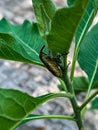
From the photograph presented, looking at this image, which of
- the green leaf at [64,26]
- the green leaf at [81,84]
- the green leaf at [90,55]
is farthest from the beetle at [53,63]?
the green leaf at [81,84]

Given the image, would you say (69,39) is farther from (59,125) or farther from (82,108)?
(59,125)

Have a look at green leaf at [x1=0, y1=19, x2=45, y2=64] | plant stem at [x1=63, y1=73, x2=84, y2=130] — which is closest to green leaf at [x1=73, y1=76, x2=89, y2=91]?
green leaf at [x1=0, y1=19, x2=45, y2=64]

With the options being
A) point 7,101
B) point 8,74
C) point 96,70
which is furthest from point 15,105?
point 8,74

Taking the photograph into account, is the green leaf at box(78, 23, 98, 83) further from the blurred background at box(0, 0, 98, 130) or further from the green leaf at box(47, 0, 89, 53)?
the blurred background at box(0, 0, 98, 130)

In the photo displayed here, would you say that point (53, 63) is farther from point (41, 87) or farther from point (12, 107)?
point (41, 87)

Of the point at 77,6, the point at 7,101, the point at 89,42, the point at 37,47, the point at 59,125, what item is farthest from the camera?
the point at 59,125
